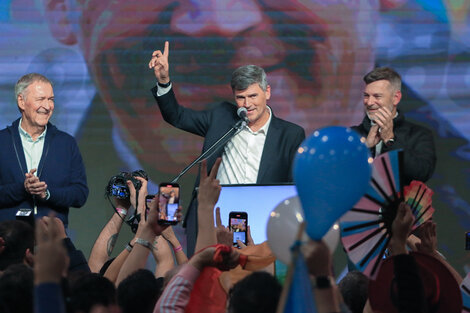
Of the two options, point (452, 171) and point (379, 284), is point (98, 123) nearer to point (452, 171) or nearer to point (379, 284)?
point (452, 171)

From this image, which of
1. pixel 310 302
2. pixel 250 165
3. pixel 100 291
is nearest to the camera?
pixel 310 302

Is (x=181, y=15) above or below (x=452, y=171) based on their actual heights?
above

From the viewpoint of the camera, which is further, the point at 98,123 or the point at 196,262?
the point at 98,123

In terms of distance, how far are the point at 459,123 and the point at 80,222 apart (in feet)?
9.28

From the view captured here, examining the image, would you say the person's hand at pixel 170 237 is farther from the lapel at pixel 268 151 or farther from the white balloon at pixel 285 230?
the white balloon at pixel 285 230

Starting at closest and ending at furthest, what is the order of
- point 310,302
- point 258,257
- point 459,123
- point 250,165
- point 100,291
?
point 310,302 → point 100,291 → point 258,257 → point 250,165 → point 459,123

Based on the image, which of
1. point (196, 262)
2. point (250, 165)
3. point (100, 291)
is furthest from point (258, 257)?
point (250, 165)

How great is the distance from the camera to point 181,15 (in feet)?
18.5

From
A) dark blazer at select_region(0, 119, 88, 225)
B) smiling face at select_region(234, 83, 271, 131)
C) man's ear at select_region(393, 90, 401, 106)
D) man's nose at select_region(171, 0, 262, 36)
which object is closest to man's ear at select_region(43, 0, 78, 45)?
man's nose at select_region(171, 0, 262, 36)

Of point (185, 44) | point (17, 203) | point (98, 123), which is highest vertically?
point (185, 44)

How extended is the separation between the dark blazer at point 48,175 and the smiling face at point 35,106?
2.7 inches

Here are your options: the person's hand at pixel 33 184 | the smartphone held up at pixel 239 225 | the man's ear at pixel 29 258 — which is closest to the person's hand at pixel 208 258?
the man's ear at pixel 29 258

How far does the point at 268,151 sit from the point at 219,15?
5.88 feet

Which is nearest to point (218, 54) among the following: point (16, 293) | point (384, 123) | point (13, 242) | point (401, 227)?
point (384, 123)
